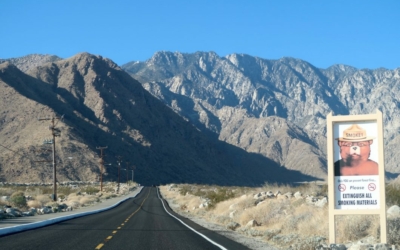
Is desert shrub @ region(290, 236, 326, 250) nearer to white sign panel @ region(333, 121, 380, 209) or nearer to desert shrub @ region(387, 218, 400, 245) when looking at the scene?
white sign panel @ region(333, 121, 380, 209)

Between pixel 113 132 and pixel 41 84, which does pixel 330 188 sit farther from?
pixel 41 84

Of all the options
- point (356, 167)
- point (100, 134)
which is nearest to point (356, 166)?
point (356, 167)

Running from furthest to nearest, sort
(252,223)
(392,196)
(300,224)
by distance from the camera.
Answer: (252,223), (392,196), (300,224)

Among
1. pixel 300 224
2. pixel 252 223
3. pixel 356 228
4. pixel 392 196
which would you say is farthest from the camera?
pixel 252 223

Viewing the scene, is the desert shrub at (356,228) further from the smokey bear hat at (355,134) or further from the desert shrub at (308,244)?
the smokey bear hat at (355,134)

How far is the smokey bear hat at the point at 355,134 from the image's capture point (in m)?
13.1

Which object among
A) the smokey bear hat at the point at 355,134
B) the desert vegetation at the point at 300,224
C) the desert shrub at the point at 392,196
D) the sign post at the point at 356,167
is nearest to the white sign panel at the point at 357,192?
the sign post at the point at 356,167

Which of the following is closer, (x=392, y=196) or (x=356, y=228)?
(x=356, y=228)

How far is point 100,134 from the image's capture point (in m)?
133

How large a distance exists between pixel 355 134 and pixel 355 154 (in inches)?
20.8

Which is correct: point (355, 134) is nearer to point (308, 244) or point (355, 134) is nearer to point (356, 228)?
point (308, 244)

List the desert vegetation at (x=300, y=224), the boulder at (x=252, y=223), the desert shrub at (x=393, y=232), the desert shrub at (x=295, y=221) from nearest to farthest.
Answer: the desert shrub at (x=393, y=232) < the desert vegetation at (x=300, y=224) < the desert shrub at (x=295, y=221) < the boulder at (x=252, y=223)

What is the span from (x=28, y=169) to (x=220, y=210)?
81711 mm

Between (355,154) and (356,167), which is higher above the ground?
(355,154)
